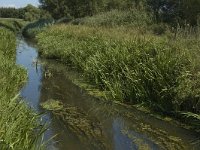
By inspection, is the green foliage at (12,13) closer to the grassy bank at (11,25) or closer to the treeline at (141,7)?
the grassy bank at (11,25)

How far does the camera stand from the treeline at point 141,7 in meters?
21.1

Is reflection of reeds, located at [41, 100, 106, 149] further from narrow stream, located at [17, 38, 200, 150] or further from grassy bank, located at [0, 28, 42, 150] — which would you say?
grassy bank, located at [0, 28, 42, 150]

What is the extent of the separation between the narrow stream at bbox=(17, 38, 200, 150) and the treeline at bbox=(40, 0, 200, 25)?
4628 mm

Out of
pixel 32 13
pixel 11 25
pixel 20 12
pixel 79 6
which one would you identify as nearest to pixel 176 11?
pixel 79 6

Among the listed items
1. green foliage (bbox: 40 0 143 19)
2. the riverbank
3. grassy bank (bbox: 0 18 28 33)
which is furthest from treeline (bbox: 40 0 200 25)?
grassy bank (bbox: 0 18 28 33)

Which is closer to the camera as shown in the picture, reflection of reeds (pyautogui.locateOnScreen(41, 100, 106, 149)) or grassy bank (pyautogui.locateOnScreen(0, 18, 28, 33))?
reflection of reeds (pyautogui.locateOnScreen(41, 100, 106, 149))

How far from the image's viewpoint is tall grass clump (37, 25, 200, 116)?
10.5 m

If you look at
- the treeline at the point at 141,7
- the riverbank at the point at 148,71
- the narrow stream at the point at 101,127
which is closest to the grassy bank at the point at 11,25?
the treeline at the point at 141,7

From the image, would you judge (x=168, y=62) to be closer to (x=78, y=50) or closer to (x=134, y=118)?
(x=134, y=118)

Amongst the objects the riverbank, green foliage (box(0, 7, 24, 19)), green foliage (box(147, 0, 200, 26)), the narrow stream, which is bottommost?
green foliage (box(0, 7, 24, 19))

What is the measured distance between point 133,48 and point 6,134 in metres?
8.62

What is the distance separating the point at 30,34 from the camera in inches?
1684

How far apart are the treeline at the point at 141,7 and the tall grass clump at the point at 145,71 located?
2.19 m

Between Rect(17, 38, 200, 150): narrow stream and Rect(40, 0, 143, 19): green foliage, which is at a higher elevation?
Rect(40, 0, 143, 19): green foliage
